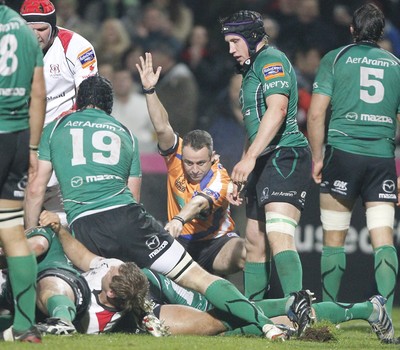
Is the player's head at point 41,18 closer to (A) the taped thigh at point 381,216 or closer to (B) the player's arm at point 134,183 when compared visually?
(B) the player's arm at point 134,183

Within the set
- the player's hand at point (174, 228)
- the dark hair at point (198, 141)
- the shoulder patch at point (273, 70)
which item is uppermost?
the shoulder patch at point (273, 70)

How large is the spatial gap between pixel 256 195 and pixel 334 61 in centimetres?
122

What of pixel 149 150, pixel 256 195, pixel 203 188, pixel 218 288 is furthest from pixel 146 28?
pixel 218 288

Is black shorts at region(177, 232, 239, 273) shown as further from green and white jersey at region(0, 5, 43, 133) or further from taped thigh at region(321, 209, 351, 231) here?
green and white jersey at region(0, 5, 43, 133)

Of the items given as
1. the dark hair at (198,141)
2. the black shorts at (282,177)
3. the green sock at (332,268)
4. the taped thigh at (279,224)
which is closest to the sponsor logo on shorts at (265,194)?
A: the black shorts at (282,177)

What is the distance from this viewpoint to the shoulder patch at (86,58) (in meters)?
9.53

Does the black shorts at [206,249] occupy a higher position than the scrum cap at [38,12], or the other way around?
the scrum cap at [38,12]

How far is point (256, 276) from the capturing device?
30.1ft

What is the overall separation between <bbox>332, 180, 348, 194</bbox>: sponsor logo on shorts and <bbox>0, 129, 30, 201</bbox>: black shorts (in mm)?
2951

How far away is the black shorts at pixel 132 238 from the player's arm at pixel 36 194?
575 mm

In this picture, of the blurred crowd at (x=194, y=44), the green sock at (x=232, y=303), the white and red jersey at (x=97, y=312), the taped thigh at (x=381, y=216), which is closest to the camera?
the white and red jersey at (x=97, y=312)

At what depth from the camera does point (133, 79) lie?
50.4 feet

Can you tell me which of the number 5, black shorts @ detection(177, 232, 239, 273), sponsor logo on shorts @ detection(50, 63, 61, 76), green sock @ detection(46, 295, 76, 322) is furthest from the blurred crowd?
green sock @ detection(46, 295, 76, 322)

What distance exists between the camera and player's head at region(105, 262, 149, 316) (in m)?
7.61
